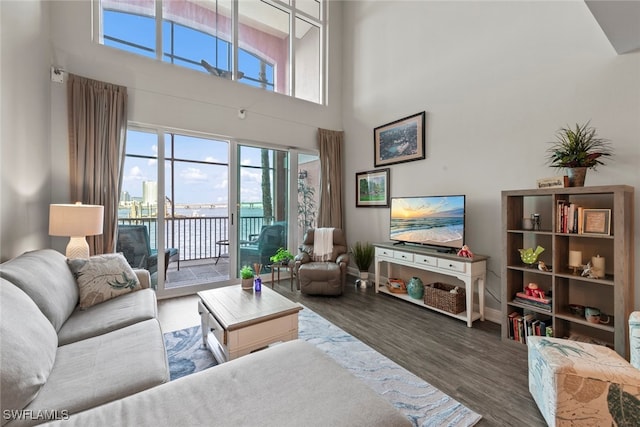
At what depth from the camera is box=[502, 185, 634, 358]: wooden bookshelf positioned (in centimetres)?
184

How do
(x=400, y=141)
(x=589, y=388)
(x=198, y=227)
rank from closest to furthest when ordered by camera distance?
(x=589, y=388) < (x=400, y=141) < (x=198, y=227)

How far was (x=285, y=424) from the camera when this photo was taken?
34.1 inches

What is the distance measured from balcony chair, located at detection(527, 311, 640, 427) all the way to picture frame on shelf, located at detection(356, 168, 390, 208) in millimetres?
2800

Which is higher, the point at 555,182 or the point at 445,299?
the point at 555,182

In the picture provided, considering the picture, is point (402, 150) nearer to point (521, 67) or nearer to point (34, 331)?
point (521, 67)

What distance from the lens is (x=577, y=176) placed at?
2062mm

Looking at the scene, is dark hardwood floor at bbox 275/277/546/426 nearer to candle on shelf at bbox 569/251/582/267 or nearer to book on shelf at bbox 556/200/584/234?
candle on shelf at bbox 569/251/582/267

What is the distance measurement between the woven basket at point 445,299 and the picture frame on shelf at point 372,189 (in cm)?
146

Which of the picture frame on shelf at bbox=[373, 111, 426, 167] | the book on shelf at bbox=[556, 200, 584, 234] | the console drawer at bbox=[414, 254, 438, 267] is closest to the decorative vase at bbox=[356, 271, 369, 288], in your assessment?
the console drawer at bbox=[414, 254, 438, 267]

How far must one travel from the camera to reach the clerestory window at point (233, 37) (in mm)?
3469

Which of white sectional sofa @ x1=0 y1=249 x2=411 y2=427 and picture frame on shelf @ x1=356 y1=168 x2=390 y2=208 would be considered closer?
white sectional sofa @ x1=0 y1=249 x2=411 y2=427

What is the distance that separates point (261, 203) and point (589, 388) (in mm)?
3923

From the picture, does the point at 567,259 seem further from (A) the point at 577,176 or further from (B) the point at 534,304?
(A) the point at 577,176

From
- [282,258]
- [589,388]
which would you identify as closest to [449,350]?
[589,388]
